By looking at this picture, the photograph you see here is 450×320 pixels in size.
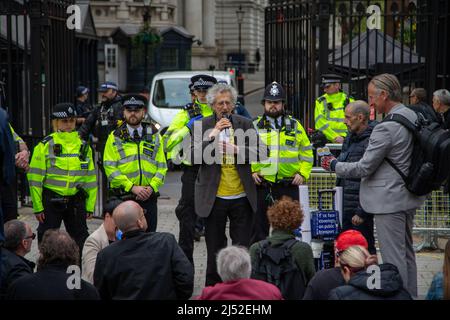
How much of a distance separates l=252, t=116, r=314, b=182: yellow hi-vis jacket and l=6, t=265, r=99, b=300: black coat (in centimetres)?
363

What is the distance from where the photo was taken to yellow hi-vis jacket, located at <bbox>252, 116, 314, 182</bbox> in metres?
9.12

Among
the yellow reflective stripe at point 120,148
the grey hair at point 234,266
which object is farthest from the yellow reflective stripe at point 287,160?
the grey hair at point 234,266

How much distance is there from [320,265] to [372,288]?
2407mm

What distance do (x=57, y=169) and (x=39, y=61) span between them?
13.2 ft

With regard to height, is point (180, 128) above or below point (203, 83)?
below

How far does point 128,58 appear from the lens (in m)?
50.5

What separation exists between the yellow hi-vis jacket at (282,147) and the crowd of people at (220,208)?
0.01 meters

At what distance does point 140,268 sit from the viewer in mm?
6078

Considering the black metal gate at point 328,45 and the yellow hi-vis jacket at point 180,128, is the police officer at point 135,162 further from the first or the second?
the black metal gate at point 328,45

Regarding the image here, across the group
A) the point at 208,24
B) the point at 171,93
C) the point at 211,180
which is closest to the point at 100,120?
the point at 211,180

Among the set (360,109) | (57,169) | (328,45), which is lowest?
(57,169)

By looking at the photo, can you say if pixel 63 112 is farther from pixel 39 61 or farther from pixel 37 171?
pixel 39 61

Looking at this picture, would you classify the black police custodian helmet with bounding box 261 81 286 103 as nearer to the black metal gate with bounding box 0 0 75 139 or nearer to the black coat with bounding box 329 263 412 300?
the black coat with bounding box 329 263 412 300
